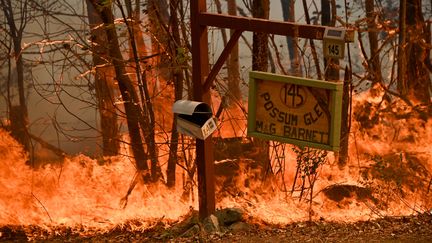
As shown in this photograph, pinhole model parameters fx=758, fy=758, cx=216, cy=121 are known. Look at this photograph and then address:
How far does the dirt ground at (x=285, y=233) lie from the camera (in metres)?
7.87

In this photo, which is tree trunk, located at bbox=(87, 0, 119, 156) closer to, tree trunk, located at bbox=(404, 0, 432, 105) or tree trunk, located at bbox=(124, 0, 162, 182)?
tree trunk, located at bbox=(124, 0, 162, 182)

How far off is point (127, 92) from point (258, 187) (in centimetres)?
228

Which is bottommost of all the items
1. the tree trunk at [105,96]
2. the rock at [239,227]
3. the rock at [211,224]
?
the rock at [239,227]

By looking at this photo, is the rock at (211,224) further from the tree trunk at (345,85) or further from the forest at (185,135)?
the tree trunk at (345,85)

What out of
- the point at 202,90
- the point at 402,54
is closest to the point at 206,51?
the point at 202,90

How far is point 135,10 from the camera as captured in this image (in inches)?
444

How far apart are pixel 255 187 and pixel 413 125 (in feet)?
11.7

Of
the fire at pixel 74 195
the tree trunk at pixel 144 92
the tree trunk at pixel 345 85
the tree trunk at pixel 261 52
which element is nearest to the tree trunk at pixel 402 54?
the tree trunk at pixel 345 85

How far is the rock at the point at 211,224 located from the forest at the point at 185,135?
3 centimetres

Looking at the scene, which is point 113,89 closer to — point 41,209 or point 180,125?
point 41,209

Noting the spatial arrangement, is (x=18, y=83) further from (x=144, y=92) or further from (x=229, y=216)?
(x=229, y=216)

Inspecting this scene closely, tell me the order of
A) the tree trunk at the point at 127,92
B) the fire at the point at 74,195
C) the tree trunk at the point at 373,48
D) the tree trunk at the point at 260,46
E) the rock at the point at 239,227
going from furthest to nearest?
the tree trunk at the point at 373,48 → the tree trunk at the point at 260,46 → the tree trunk at the point at 127,92 → the fire at the point at 74,195 → the rock at the point at 239,227

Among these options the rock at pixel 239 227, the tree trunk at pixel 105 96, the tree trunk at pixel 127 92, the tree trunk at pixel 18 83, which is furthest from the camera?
the tree trunk at pixel 18 83

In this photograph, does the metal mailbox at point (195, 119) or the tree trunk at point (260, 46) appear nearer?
the metal mailbox at point (195, 119)
